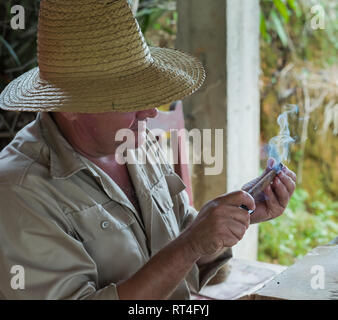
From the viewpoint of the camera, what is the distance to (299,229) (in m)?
5.42


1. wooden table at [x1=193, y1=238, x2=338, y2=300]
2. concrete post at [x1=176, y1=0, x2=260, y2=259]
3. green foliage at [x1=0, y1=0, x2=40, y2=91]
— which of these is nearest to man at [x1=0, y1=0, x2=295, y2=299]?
wooden table at [x1=193, y1=238, x2=338, y2=300]

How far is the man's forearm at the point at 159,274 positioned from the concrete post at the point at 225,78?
164 cm

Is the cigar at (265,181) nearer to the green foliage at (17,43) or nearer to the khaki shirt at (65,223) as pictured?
the khaki shirt at (65,223)

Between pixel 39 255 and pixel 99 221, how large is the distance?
0.23 meters

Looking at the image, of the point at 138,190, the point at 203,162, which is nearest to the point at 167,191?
the point at 138,190

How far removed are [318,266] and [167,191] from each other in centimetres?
68

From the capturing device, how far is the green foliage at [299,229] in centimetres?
520

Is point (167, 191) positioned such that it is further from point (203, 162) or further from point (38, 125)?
point (203, 162)

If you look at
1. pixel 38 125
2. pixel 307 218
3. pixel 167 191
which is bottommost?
pixel 307 218

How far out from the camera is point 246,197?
5.05ft

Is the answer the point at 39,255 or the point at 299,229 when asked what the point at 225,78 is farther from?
the point at 299,229

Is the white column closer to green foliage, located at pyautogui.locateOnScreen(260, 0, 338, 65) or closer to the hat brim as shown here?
the hat brim

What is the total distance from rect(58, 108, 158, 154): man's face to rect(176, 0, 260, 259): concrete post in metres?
1.42

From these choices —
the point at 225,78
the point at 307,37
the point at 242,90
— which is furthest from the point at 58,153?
the point at 307,37
